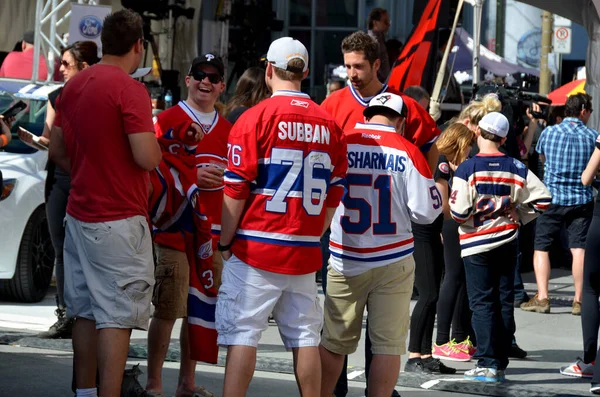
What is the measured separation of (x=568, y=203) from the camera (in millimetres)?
10891

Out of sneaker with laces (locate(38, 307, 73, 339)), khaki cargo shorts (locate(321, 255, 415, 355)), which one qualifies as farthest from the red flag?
khaki cargo shorts (locate(321, 255, 415, 355))

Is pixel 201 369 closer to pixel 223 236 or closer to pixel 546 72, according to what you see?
pixel 223 236

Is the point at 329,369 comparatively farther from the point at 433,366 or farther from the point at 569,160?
the point at 569,160

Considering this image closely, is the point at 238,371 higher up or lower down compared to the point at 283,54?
lower down

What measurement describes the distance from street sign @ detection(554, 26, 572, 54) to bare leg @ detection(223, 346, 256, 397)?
20.0 m

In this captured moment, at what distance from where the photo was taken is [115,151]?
5461 millimetres

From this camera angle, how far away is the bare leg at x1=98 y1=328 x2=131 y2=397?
545 cm

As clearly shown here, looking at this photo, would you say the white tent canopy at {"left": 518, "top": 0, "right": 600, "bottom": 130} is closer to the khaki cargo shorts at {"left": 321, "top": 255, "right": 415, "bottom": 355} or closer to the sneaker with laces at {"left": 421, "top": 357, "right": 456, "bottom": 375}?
the sneaker with laces at {"left": 421, "top": 357, "right": 456, "bottom": 375}

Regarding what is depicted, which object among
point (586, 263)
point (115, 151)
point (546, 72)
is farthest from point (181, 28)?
point (115, 151)

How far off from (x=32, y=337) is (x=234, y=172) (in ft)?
11.4

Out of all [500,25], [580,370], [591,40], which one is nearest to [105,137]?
[580,370]

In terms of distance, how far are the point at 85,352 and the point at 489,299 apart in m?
2.95

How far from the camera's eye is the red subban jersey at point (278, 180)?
5230mm

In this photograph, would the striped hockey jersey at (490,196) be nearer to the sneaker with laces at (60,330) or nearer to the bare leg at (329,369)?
the bare leg at (329,369)
